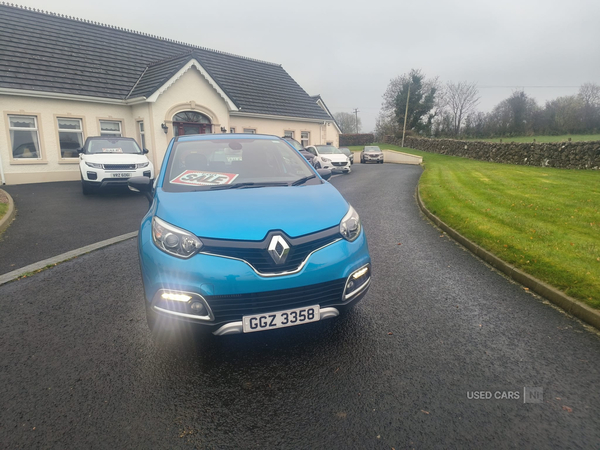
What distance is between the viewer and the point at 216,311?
105 inches

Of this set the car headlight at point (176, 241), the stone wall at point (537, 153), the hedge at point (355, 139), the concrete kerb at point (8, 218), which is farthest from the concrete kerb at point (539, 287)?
the hedge at point (355, 139)

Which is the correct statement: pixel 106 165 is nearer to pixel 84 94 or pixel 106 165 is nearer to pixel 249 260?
pixel 84 94

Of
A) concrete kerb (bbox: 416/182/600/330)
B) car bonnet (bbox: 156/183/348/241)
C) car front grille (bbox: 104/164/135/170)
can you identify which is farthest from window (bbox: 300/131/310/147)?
car bonnet (bbox: 156/183/348/241)

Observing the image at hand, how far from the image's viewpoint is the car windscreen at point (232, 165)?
3824 mm

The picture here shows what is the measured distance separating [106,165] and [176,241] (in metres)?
10.00

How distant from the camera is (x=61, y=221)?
27.2ft

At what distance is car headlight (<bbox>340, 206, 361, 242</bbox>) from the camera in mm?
3098

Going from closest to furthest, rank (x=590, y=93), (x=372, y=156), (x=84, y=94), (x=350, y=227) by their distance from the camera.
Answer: (x=350, y=227) < (x=84, y=94) < (x=372, y=156) < (x=590, y=93)

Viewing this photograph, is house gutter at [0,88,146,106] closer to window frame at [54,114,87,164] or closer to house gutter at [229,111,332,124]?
window frame at [54,114,87,164]

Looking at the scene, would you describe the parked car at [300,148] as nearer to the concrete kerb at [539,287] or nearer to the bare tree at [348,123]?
the concrete kerb at [539,287]

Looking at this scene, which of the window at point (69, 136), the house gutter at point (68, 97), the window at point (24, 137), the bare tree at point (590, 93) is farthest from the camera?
the bare tree at point (590, 93)

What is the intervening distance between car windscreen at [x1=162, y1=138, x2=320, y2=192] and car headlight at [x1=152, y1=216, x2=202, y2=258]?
0.82 m

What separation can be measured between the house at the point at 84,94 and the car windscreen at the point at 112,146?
4.69 metres

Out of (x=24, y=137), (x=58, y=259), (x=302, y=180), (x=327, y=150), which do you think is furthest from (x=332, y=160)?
(x=302, y=180)
